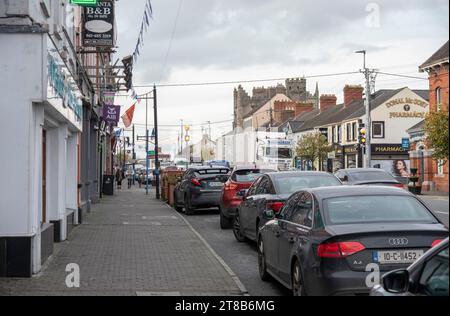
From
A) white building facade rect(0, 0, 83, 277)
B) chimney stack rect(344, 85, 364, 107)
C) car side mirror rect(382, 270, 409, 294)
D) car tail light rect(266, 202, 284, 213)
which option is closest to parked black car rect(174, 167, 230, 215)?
car tail light rect(266, 202, 284, 213)

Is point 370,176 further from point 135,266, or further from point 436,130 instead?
point 436,130

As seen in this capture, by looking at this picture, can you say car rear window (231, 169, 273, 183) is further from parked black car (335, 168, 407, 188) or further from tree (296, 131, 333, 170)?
tree (296, 131, 333, 170)

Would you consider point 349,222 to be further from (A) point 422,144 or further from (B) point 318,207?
(A) point 422,144

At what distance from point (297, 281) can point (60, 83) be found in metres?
5.81

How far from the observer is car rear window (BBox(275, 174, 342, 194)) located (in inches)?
467

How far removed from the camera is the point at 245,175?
17.0 meters

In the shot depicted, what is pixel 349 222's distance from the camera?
6629 millimetres

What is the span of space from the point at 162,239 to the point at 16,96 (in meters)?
6.04

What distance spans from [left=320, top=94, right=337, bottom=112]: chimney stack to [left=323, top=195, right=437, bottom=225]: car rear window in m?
67.8

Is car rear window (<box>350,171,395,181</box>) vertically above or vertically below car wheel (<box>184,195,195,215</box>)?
above

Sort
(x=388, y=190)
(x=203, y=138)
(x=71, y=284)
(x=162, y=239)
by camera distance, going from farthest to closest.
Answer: (x=203, y=138) < (x=162, y=239) < (x=71, y=284) < (x=388, y=190)

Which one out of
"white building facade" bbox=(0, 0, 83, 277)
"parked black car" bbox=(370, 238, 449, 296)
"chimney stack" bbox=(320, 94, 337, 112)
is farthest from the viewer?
"chimney stack" bbox=(320, 94, 337, 112)

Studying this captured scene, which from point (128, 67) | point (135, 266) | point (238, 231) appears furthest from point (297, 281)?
point (128, 67)
